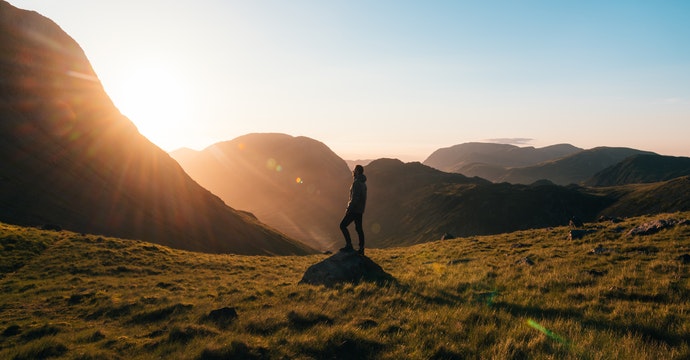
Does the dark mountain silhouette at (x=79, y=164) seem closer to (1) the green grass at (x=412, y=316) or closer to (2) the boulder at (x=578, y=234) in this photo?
(1) the green grass at (x=412, y=316)

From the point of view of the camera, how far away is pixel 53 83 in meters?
88.4

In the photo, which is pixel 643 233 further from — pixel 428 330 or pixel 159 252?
pixel 159 252

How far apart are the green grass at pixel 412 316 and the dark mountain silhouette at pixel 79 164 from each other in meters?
57.1

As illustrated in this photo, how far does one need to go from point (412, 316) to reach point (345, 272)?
21.6ft

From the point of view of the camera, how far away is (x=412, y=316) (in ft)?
30.8

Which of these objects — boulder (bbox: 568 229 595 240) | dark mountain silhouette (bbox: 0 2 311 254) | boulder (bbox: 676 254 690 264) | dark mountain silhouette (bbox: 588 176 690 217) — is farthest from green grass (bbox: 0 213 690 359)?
dark mountain silhouette (bbox: 588 176 690 217)

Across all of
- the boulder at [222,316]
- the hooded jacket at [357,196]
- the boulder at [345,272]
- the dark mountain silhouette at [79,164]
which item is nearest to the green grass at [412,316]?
the boulder at [222,316]

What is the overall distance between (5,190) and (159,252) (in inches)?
1950

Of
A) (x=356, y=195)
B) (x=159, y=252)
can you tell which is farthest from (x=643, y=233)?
(x=159, y=252)

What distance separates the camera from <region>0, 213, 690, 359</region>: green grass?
23.7 ft

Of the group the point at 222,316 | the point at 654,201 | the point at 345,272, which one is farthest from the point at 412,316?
the point at 654,201

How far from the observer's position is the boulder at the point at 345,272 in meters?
15.3

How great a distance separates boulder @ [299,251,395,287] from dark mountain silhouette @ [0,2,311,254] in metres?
64.2

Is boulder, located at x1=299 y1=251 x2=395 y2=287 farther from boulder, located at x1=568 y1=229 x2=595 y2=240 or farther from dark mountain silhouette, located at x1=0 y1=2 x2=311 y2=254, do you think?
dark mountain silhouette, located at x1=0 y1=2 x2=311 y2=254
